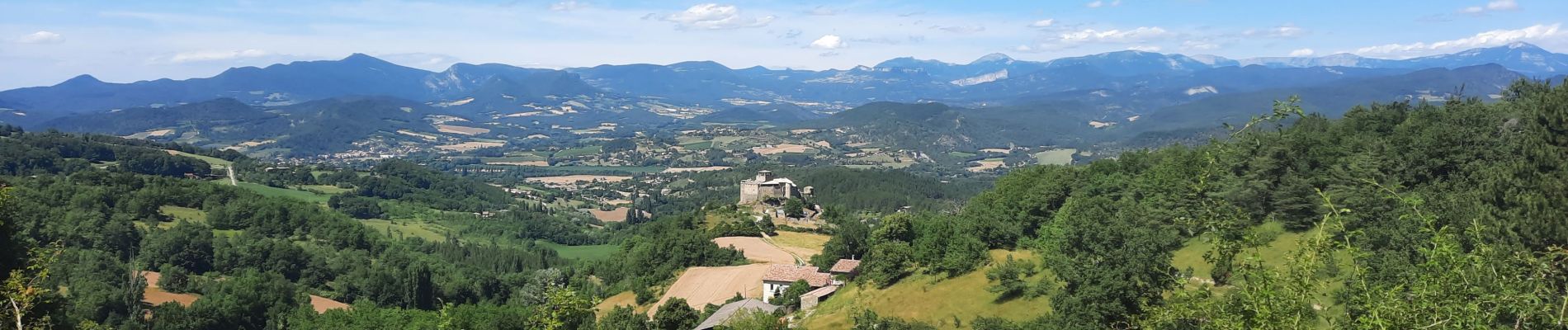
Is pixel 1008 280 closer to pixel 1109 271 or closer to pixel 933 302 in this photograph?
pixel 933 302

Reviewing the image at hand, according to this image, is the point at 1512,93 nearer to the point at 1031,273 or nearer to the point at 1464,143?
the point at 1464,143

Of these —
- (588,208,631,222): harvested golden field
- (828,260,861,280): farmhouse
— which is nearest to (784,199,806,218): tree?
(828,260,861,280): farmhouse

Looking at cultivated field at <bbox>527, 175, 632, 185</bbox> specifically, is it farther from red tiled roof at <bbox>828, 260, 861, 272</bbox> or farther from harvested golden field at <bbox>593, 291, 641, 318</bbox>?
red tiled roof at <bbox>828, 260, 861, 272</bbox>

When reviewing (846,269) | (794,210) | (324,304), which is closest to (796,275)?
(846,269)

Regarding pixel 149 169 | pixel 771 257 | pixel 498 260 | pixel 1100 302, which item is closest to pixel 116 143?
pixel 149 169

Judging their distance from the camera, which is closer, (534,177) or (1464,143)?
(1464,143)

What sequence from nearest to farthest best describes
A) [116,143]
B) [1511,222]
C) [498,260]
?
[1511,222], [498,260], [116,143]
